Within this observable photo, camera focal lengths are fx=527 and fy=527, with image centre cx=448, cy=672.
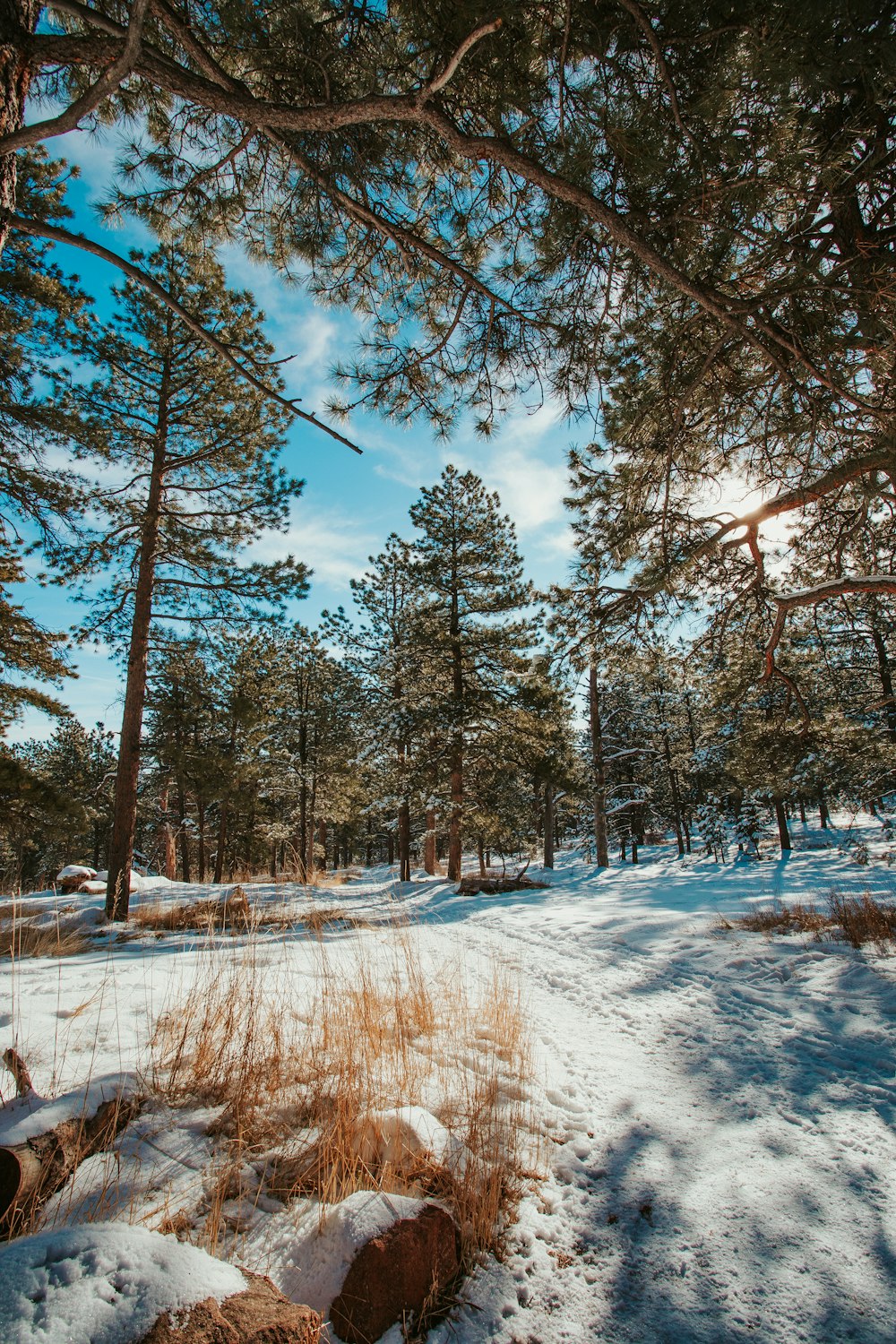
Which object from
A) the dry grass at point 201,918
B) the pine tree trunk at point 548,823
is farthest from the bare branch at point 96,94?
the pine tree trunk at point 548,823

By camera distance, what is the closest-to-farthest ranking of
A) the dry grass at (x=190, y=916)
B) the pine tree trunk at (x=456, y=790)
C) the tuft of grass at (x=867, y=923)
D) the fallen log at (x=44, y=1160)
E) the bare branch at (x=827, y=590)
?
1. the fallen log at (x=44, y=1160)
2. the bare branch at (x=827, y=590)
3. the tuft of grass at (x=867, y=923)
4. the dry grass at (x=190, y=916)
5. the pine tree trunk at (x=456, y=790)

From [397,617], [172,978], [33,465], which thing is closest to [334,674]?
[397,617]

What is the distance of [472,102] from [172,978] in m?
6.16

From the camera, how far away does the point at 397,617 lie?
730 inches

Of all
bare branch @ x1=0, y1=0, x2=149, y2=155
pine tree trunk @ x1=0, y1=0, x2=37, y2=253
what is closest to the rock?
pine tree trunk @ x1=0, y1=0, x2=37, y2=253

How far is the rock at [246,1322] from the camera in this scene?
99 centimetres

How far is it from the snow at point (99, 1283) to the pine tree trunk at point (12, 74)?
2903 millimetres

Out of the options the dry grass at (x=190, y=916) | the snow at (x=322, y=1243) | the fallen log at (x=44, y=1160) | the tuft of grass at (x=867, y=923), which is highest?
the fallen log at (x=44, y=1160)

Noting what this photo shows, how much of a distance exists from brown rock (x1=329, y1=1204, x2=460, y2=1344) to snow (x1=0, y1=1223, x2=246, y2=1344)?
0.52 meters

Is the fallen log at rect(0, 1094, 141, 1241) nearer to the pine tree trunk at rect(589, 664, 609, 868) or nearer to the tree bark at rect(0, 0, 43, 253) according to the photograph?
the tree bark at rect(0, 0, 43, 253)

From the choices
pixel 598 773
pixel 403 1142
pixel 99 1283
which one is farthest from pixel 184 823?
pixel 99 1283

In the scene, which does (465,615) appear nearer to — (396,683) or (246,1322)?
(396,683)

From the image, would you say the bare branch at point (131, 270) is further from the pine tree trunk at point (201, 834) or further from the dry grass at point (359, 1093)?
the pine tree trunk at point (201, 834)

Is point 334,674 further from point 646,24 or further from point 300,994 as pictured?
point 646,24
